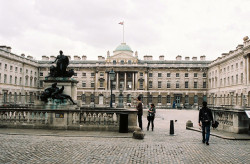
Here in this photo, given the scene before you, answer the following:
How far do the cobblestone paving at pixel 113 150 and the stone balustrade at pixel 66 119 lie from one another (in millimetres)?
1932

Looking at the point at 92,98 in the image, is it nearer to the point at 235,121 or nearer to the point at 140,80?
the point at 140,80

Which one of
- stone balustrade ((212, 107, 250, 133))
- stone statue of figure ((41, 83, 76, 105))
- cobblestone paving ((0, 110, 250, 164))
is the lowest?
cobblestone paving ((0, 110, 250, 164))

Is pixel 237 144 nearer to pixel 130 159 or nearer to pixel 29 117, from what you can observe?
pixel 130 159

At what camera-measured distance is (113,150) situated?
8750 mm

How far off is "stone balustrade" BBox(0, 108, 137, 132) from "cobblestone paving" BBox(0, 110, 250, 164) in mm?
1932

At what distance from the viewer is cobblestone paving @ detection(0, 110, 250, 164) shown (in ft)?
24.7

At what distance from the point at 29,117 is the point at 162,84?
190ft

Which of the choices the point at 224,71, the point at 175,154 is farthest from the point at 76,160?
the point at 224,71

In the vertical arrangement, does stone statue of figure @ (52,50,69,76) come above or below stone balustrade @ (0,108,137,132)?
above

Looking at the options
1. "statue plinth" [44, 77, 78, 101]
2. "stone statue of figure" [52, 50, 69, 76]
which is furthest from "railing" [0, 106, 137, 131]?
"stone statue of figure" [52, 50, 69, 76]

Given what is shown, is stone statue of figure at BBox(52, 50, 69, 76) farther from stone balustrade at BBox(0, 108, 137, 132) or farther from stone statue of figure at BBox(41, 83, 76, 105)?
stone balustrade at BBox(0, 108, 137, 132)

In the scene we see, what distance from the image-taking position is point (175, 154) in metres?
8.35

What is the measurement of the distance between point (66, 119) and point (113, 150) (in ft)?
16.6

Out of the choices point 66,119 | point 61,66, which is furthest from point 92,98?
point 66,119
